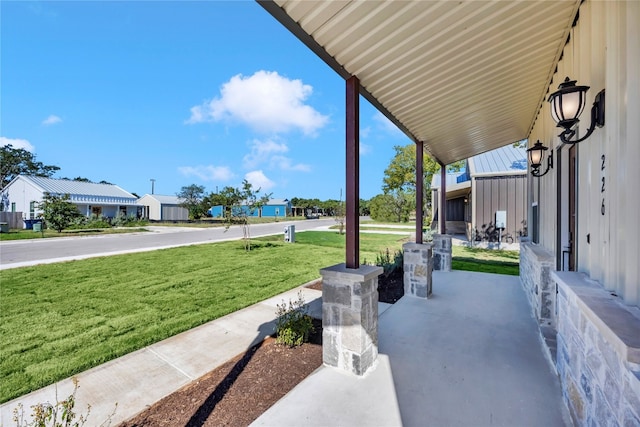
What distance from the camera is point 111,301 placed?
5082mm

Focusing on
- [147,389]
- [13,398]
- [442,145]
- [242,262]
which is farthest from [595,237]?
[242,262]

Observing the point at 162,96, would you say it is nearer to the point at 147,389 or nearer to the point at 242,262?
the point at 242,262

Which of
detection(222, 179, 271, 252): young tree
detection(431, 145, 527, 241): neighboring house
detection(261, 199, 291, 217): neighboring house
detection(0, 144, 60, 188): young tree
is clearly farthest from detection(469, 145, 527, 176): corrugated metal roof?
detection(0, 144, 60, 188): young tree

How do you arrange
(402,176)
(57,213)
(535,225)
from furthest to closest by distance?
(402,176)
(57,213)
(535,225)

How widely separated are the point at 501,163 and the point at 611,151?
40.4 ft

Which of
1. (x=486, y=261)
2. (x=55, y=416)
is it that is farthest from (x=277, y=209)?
(x=55, y=416)

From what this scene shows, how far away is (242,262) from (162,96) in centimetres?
2375

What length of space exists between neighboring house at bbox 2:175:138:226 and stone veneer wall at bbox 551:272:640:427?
29952 mm

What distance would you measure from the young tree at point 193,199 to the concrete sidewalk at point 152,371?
35415mm

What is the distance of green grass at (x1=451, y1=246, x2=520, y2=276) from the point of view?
7.74 m

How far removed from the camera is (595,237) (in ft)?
7.47

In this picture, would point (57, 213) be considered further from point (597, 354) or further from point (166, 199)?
point (597, 354)

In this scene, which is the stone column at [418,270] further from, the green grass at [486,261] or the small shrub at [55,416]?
the small shrub at [55,416]

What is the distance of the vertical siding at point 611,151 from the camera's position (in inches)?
65.2
